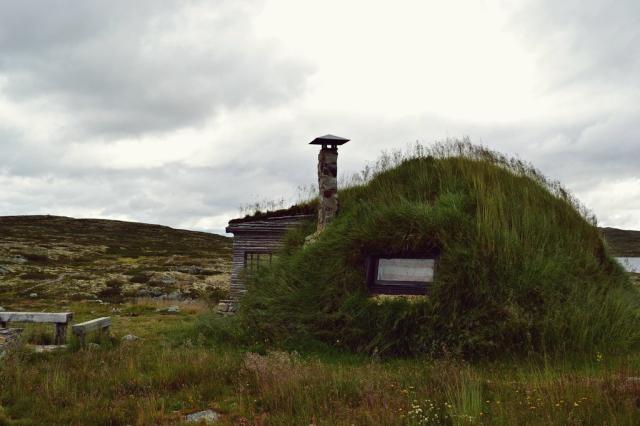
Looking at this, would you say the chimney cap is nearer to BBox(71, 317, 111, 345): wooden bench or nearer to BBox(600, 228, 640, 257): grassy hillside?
BBox(71, 317, 111, 345): wooden bench

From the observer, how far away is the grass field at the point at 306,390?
5680mm

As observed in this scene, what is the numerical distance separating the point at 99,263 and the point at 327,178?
3426 cm

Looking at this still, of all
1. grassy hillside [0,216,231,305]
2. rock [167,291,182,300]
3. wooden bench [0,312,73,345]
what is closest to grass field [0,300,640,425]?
wooden bench [0,312,73,345]

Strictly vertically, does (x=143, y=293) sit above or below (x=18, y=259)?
below

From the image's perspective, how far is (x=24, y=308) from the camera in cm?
2214

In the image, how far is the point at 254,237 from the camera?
18812 millimetres

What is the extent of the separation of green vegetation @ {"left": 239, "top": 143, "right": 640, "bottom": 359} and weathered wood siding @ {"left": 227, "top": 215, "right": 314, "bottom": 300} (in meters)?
4.51

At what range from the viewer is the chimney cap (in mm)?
14875

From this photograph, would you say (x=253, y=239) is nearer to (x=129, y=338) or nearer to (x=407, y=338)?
(x=129, y=338)

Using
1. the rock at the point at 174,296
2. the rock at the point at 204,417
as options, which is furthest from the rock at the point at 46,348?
the rock at the point at 174,296

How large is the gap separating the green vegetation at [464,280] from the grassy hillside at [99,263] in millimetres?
18093


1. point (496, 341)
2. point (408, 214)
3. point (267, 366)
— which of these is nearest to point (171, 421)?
point (267, 366)

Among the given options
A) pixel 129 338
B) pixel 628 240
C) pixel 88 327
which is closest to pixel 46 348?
pixel 88 327

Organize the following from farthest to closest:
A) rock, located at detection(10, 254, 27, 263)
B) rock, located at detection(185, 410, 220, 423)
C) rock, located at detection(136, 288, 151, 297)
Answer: rock, located at detection(10, 254, 27, 263) < rock, located at detection(136, 288, 151, 297) < rock, located at detection(185, 410, 220, 423)
